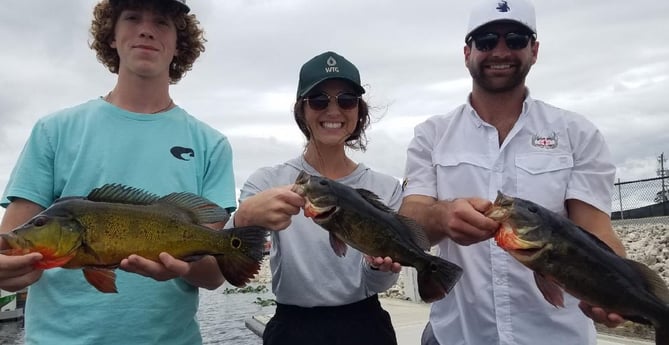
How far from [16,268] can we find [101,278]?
439 millimetres

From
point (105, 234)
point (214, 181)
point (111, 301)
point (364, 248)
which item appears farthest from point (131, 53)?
point (364, 248)

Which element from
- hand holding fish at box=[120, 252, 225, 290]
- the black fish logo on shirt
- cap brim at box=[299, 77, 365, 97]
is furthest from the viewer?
cap brim at box=[299, 77, 365, 97]

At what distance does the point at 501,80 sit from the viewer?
4266 millimetres

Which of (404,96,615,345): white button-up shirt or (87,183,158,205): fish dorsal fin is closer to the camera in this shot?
(87,183,158,205): fish dorsal fin

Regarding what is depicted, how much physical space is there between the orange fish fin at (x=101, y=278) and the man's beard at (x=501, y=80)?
9.42ft

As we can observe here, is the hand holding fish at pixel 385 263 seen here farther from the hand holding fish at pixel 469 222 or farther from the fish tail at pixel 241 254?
the fish tail at pixel 241 254

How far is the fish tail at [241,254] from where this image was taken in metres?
3.45

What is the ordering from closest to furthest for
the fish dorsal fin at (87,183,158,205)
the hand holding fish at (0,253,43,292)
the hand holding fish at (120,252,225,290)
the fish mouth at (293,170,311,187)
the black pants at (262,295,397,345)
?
the hand holding fish at (0,253,43,292) → the hand holding fish at (120,252,225,290) → the fish dorsal fin at (87,183,158,205) → the fish mouth at (293,170,311,187) → the black pants at (262,295,397,345)

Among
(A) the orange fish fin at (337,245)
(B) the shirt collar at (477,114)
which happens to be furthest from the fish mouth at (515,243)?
(B) the shirt collar at (477,114)

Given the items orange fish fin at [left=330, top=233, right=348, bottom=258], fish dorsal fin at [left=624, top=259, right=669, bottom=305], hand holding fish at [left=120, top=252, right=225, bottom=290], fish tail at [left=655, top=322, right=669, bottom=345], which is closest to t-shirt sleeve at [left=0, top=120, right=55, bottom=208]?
hand holding fish at [left=120, top=252, right=225, bottom=290]

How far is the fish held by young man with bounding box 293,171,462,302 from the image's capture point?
11.6ft

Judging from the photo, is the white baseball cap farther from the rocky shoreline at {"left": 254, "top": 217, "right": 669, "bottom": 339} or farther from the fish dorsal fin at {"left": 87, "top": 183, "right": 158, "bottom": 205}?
the rocky shoreline at {"left": 254, "top": 217, "right": 669, "bottom": 339}

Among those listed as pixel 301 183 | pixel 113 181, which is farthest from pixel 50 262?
pixel 301 183

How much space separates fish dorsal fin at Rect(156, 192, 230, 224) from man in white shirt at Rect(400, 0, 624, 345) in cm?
140
